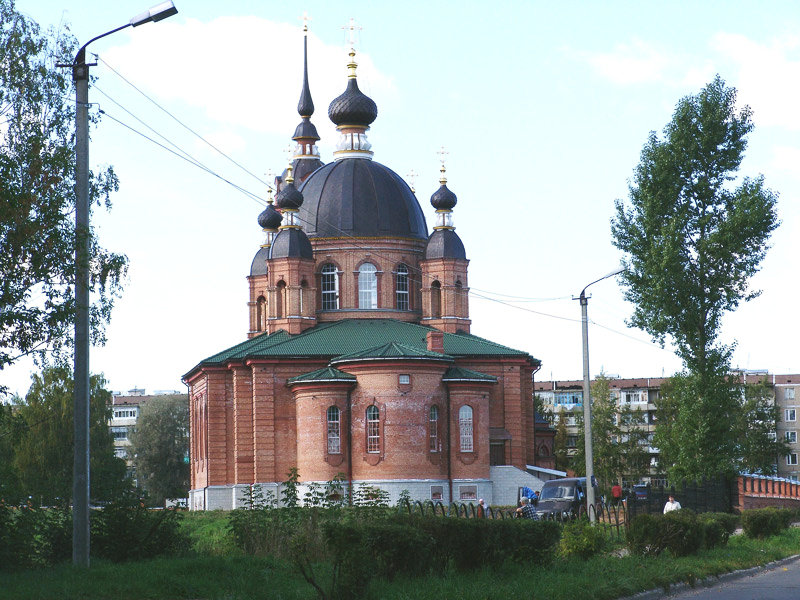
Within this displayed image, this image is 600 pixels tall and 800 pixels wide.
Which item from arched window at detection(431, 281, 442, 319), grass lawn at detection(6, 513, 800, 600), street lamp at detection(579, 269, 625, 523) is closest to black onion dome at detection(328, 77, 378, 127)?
arched window at detection(431, 281, 442, 319)

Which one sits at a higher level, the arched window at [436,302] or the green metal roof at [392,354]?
the arched window at [436,302]

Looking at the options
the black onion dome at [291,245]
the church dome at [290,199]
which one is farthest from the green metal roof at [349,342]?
the church dome at [290,199]

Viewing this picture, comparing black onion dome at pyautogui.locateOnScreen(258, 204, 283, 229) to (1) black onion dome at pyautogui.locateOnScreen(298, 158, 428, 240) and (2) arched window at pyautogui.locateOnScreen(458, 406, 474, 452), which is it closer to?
(1) black onion dome at pyautogui.locateOnScreen(298, 158, 428, 240)

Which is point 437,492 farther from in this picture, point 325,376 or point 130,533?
point 130,533

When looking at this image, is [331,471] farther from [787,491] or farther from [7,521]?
[7,521]

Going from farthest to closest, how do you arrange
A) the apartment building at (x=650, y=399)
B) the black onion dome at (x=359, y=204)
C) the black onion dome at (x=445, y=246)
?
the apartment building at (x=650, y=399), the black onion dome at (x=359, y=204), the black onion dome at (x=445, y=246)

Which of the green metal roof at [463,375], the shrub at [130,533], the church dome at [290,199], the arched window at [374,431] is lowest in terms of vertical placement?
the shrub at [130,533]

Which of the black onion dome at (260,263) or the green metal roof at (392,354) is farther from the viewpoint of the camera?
the black onion dome at (260,263)

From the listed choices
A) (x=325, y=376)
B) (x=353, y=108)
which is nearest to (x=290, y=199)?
(x=353, y=108)

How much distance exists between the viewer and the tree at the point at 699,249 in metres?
40.8

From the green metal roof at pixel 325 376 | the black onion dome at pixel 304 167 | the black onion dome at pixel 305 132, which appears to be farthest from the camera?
the black onion dome at pixel 305 132

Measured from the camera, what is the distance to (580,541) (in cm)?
2139

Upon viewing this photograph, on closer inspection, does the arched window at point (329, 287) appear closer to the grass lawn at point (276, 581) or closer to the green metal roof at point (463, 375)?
the green metal roof at point (463, 375)

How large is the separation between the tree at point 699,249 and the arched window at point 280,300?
659 inches
